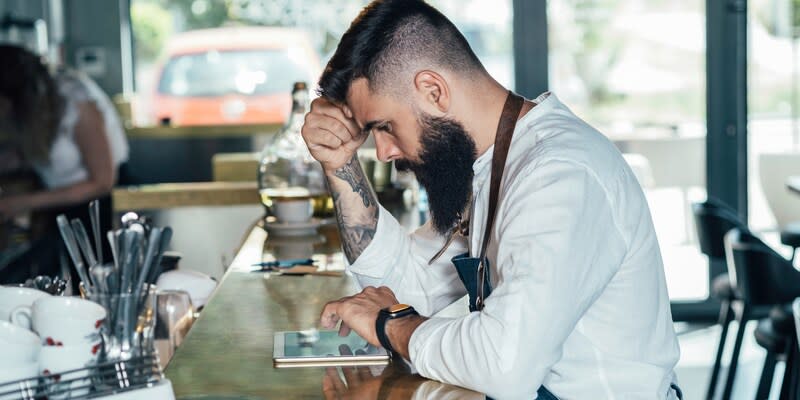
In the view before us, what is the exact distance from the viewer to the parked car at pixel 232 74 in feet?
20.6

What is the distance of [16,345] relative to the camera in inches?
47.9

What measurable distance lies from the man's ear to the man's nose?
0.09 metres

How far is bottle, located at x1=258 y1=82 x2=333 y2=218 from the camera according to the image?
2.92 metres

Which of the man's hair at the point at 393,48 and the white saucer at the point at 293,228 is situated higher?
the man's hair at the point at 393,48

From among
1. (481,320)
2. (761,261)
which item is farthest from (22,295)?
(761,261)

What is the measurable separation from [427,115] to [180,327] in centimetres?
54

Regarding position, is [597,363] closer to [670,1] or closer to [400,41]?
[400,41]

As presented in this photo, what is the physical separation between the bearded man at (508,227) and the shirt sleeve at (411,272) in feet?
0.50

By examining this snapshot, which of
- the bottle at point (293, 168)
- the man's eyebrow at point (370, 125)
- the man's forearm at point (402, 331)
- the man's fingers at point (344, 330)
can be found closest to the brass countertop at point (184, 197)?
the bottle at point (293, 168)

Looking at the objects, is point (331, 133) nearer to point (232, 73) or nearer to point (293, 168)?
point (293, 168)

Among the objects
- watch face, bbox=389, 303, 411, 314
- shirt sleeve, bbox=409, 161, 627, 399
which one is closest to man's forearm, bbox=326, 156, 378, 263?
watch face, bbox=389, 303, 411, 314

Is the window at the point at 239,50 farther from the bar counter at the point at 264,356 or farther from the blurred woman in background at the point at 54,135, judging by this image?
the bar counter at the point at 264,356

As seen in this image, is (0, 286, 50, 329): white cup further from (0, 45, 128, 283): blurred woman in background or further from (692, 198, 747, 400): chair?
(692, 198, 747, 400): chair

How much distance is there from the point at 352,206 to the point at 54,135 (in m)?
2.79
